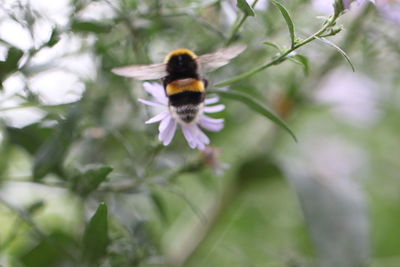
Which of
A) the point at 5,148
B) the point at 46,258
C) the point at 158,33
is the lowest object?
the point at 46,258

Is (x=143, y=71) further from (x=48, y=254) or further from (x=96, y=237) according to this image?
(x=48, y=254)

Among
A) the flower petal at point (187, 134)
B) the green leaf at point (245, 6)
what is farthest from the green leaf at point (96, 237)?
the green leaf at point (245, 6)

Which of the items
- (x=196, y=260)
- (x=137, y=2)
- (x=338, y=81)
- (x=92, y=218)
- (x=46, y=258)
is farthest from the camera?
(x=338, y=81)

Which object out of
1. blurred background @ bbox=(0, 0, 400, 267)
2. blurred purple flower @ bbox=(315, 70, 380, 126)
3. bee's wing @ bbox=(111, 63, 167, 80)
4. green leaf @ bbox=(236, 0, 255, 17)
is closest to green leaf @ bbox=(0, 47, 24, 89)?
blurred background @ bbox=(0, 0, 400, 267)

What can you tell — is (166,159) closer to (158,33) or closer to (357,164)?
(158,33)

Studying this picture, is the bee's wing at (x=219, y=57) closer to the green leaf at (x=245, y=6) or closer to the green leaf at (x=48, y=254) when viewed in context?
the green leaf at (x=245, y=6)

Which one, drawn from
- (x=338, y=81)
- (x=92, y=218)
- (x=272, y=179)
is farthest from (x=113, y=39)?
(x=338, y=81)
